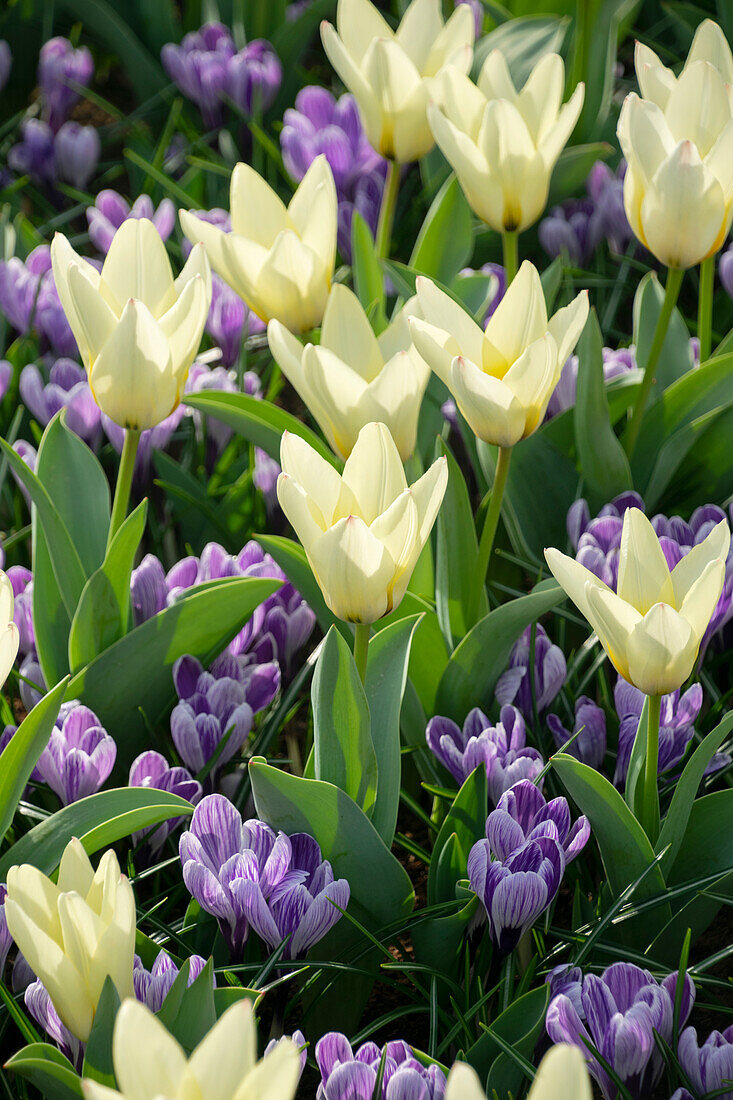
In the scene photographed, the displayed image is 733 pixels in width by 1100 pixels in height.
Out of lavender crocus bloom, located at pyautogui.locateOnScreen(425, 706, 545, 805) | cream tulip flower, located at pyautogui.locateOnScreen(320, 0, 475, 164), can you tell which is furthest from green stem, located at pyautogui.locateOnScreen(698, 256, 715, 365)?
lavender crocus bloom, located at pyautogui.locateOnScreen(425, 706, 545, 805)

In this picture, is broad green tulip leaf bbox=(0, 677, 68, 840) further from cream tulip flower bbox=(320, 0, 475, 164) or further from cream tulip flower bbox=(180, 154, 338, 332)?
cream tulip flower bbox=(320, 0, 475, 164)

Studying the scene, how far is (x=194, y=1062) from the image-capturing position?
60 centimetres

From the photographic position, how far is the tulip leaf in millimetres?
803

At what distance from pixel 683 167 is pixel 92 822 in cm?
Result: 90

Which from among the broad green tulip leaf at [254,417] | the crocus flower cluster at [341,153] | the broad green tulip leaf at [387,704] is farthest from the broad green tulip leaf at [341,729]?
the crocus flower cluster at [341,153]

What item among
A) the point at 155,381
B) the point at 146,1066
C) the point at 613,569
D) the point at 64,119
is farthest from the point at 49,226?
the point at 146,1066

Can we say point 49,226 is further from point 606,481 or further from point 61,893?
point 61,893

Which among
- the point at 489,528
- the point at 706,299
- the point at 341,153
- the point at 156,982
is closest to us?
the point at 156,982

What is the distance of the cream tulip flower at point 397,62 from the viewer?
153 cm

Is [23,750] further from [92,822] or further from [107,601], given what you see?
[107,601]

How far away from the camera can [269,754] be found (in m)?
1.39

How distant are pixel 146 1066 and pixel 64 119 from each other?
2.27m

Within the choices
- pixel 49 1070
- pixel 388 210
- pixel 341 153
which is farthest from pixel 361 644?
pixel 341 153

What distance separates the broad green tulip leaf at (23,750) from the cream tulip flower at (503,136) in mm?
819
